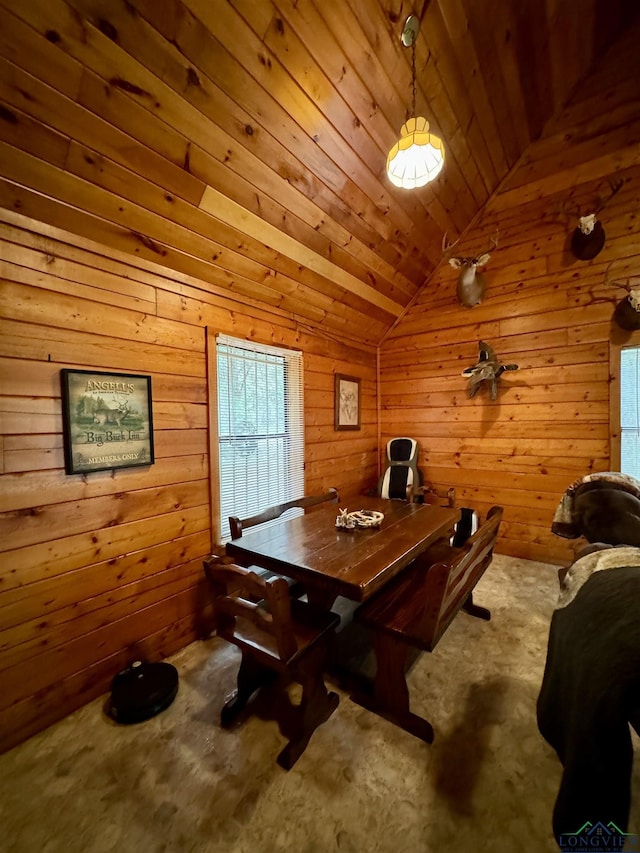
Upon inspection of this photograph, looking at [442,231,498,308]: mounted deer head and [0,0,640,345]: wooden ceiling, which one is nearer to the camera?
[0,0,640,345]: wooden ceiling

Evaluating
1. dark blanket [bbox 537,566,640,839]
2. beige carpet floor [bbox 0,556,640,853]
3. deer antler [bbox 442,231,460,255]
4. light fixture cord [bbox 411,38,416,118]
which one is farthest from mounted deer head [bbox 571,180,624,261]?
beige carpet floor [bbox 0,556,640,853]

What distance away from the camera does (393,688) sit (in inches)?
60.2

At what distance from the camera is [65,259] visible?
159cm

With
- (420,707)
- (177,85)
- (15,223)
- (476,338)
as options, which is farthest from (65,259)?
(476,338)

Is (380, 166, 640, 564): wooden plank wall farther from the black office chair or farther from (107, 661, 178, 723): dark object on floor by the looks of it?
(107, 661, 178, 723): dark object on floor

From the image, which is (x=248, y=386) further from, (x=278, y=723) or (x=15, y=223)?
(x=278, y=723)

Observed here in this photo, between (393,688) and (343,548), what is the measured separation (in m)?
0.65

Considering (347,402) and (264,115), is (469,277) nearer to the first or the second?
(347,402)

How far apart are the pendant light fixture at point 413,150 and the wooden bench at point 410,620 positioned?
76.0 inches

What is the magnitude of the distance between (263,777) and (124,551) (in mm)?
1208

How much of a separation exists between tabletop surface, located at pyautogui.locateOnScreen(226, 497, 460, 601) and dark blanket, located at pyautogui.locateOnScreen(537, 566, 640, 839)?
2.24ft

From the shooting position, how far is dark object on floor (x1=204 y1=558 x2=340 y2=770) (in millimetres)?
1233

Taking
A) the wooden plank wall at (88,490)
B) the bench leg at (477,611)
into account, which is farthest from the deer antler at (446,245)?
the bench leg at (477,611)

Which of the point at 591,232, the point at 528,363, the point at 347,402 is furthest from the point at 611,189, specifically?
the point at 347,402
